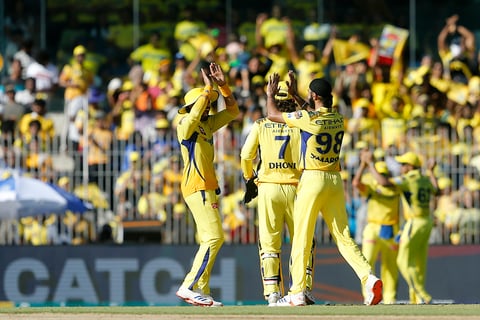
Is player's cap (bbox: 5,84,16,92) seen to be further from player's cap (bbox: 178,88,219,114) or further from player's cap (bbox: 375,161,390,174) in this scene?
player's cap (bbox: 178,88,219,114)

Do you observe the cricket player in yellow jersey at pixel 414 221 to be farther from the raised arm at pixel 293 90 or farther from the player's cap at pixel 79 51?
the player's cap at pixel 79 51

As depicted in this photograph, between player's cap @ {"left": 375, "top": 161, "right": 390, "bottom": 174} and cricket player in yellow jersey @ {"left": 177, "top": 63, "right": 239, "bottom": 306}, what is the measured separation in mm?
4618

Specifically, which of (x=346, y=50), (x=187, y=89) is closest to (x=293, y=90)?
(x=187, y=89)

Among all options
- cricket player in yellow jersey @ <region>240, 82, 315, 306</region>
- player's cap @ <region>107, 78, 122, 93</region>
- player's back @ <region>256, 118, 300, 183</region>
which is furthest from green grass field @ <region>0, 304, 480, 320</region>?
player's cap @ <region>107, 78, 122, 93</region>

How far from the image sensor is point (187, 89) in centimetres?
2538

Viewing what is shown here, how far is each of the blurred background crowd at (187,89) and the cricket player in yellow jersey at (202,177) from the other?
5.55 m

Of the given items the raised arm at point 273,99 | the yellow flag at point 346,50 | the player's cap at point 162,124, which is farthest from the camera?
the yellow flag at point 346,50

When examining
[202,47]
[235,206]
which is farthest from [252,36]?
[235,206]

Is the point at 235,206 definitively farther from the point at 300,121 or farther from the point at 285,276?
the point at 300,121

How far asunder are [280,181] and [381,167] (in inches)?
186

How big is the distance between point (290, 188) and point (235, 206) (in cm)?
586

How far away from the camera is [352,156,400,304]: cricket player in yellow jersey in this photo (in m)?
21.2

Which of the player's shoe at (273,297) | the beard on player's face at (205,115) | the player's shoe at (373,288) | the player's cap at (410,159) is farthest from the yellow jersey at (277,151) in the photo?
the player's cap at (410,159)

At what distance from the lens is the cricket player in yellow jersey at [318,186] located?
15.9 meters
